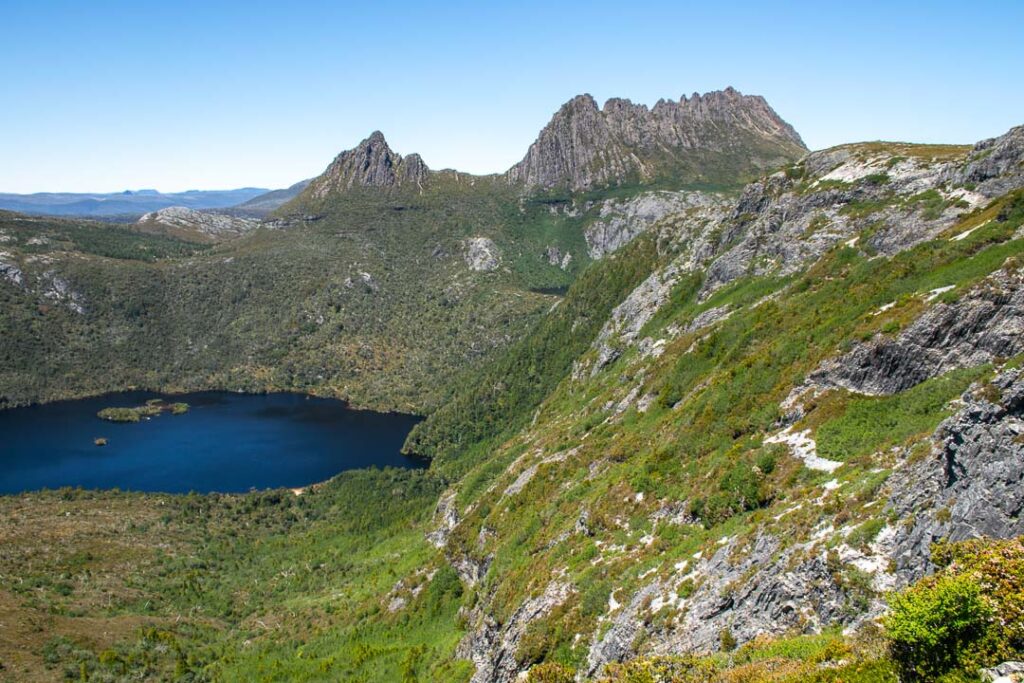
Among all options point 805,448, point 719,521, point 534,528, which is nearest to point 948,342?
point 805,448

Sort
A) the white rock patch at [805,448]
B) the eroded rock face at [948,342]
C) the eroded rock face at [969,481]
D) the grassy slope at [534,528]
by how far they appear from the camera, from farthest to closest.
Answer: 1. the grassy slope at [534,528]
2. the eroded rock face at [948,342]
3. the white rock patch at [805,448]
4. the eroded rock face at [969,481]

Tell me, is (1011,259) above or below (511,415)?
above

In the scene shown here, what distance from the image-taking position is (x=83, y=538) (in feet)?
404

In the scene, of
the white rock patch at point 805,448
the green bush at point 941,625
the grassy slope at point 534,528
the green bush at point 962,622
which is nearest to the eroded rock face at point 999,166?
the grassy slope at point 534,528

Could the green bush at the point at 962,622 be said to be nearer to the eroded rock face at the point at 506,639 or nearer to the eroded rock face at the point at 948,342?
the eroded rock face at the point at 948,342

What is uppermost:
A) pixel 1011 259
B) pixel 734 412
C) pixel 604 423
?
pixel 1011 259

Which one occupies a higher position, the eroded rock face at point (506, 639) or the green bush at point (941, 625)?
the green bush at point (941, 625)

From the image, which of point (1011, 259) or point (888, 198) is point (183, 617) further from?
point (888, 198)

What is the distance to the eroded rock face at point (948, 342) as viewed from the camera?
36812 millimetres

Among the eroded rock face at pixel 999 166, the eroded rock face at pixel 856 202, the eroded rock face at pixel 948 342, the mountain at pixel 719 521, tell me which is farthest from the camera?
the eroded rock face at pixel 856 202

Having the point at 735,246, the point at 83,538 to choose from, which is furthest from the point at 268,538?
the point at 735,246

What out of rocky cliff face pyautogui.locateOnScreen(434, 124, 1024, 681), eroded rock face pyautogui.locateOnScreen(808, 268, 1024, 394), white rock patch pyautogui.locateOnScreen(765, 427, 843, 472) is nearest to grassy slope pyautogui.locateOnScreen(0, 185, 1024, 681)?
rocky cliff face pyautogui.locateOnScreen(434, 124, 1024, 681)

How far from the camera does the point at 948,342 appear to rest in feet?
128

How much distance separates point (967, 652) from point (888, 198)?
8444cm
